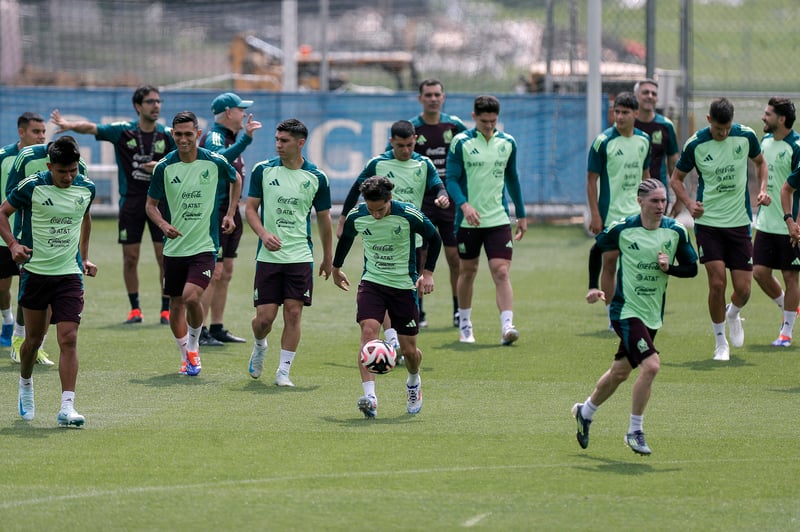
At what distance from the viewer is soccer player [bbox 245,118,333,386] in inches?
414

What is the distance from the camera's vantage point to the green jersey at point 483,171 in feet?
42.0

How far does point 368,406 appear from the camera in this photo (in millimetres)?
9148

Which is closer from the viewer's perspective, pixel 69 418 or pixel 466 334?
pixel 69 418

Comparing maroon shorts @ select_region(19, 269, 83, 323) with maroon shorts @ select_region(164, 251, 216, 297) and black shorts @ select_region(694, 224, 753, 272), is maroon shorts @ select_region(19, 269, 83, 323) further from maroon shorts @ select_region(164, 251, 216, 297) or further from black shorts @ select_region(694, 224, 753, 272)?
black shorts @ select_region(694, 224, 753, 272)

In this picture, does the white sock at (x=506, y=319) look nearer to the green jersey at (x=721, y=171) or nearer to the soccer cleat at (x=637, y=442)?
the green jersey at (x=721, y=171)

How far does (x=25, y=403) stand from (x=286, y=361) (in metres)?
2.25

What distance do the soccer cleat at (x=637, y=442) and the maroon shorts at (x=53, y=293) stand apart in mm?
4005

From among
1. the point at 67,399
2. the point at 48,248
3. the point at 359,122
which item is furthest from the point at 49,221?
the point at 359,122

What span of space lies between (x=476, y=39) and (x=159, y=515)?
26110mm

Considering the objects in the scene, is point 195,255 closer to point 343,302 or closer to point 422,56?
point 343,302

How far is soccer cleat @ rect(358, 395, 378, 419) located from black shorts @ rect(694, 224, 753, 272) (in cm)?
424

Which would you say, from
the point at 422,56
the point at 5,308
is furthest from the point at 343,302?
the point at 422,56

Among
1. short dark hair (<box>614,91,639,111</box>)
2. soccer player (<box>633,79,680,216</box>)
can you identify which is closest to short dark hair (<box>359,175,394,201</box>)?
short dark hair (<box>614,91,639,111</box>)

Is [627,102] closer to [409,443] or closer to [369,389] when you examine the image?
[369,389]
